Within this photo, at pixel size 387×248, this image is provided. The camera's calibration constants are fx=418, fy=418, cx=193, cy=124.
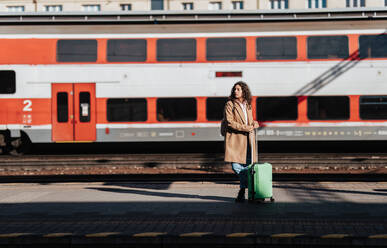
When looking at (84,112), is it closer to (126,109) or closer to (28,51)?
(126,109)

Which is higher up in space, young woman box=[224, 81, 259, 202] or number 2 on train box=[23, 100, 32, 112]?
number 2 on train box=[23, 100, 32, 112]

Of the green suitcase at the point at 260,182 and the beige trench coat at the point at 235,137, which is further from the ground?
the beige trench coat at the point at 235,137

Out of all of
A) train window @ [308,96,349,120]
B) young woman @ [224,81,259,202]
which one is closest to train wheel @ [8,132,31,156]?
train window @ [308,96,349,120]

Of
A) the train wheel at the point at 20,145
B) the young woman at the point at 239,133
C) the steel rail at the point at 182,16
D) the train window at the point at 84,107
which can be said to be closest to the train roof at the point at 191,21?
the steel rail at the point at 182,16

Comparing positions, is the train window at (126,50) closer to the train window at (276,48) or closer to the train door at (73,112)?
the train door at (73,112)

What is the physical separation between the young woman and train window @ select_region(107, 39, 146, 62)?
7143mm

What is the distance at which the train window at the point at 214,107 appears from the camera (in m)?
12.6

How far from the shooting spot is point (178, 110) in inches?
498

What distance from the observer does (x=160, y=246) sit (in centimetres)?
412

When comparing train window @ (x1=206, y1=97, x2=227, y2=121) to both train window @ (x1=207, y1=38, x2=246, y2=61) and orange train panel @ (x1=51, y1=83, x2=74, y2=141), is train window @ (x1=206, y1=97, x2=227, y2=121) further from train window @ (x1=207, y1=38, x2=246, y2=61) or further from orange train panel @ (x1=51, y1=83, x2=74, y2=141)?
orange train panel @ (x1=51, y1=83, x2=74, y2=141)

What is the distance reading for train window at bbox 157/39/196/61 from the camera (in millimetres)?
12625

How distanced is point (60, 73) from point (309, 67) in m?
7.49

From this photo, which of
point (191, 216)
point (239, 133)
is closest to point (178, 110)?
point (239, 133)

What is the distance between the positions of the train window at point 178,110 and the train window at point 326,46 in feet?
12.7
